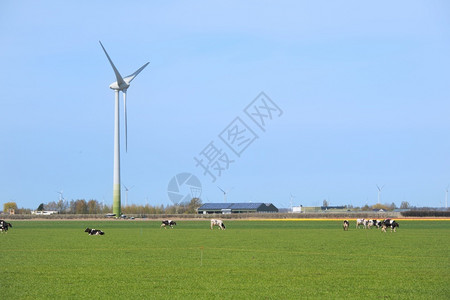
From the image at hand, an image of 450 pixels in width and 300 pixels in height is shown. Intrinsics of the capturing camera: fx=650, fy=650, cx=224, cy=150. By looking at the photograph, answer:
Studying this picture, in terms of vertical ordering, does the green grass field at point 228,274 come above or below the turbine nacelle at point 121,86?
below

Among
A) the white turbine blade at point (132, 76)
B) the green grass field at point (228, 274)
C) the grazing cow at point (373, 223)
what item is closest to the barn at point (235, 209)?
the white turbine blade at point (132, 76)

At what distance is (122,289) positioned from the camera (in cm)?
1861

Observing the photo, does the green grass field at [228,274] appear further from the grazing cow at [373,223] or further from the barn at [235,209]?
the barn at [235,209]

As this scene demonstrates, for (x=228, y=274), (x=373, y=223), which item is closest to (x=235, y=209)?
(x=373, y=223)

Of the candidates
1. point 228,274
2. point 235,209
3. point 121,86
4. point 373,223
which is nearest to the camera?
point 228,274

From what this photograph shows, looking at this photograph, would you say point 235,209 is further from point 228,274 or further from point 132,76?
point 228,274

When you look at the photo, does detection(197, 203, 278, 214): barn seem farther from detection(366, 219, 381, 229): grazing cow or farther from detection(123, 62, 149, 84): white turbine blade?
detection(366, 219, 381, 229): grazing cow

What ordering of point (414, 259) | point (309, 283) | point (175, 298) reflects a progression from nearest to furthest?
1. point (175, 298)
2. point (309, 283)
3. point (414, 259)

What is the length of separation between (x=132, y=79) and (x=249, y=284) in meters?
96.5

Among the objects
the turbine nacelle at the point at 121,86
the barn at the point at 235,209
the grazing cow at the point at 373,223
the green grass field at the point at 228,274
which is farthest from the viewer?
the barn at the point at 235,209

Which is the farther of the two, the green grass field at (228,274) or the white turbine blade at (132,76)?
the white turbine blade at (132,76)

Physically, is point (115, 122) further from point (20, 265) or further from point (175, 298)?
point (175, 298)

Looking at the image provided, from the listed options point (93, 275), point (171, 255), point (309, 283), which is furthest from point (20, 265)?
point (309, 283)

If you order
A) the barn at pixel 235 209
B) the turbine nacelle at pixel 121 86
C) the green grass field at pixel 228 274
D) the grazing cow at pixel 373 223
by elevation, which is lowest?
the green grass field at pixel 228 274
